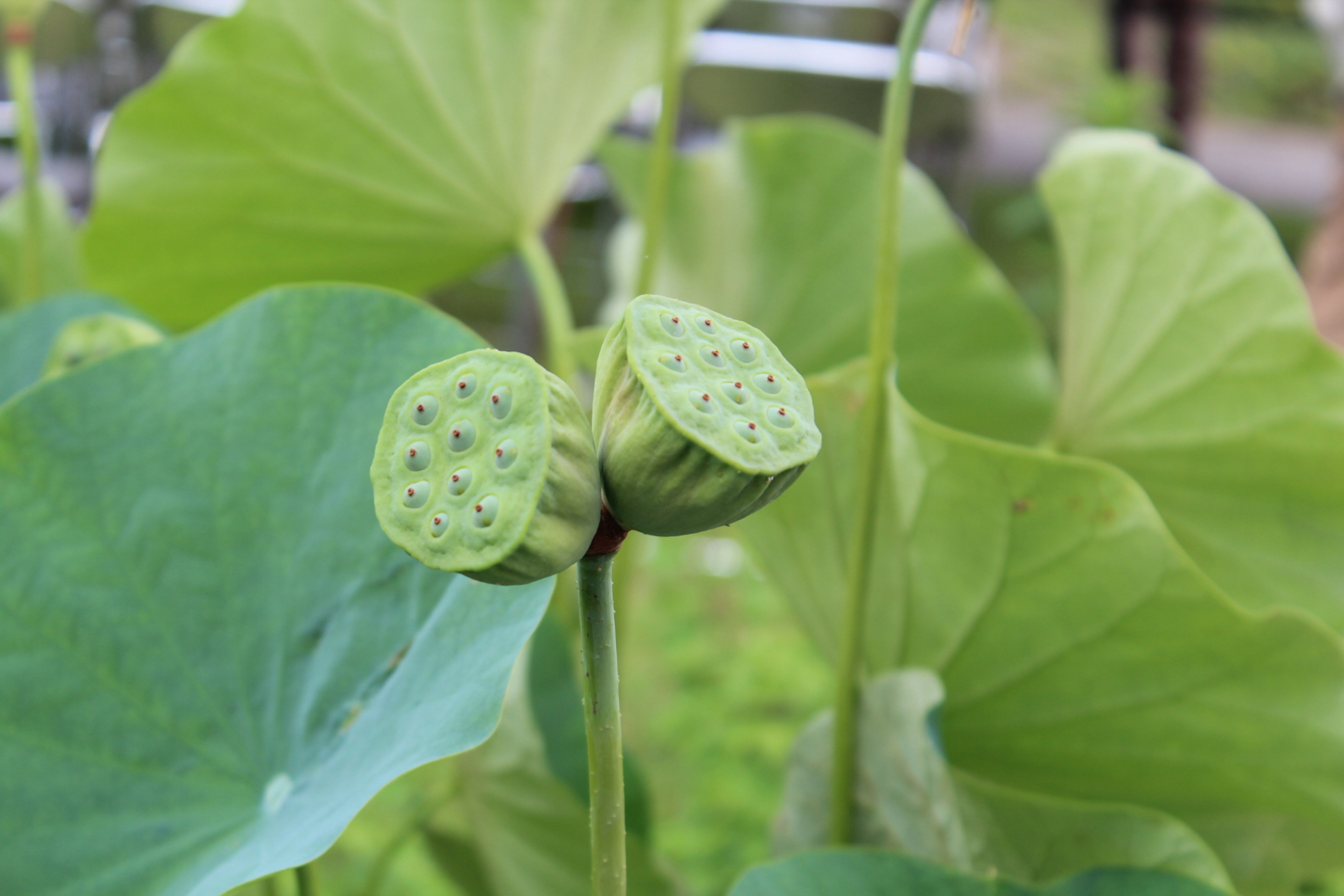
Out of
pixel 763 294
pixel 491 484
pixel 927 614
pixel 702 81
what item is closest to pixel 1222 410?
pixel 927 614

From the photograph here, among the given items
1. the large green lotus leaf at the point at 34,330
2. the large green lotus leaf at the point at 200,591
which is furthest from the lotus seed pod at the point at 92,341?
the large green lotus leaf at the point at 34,330

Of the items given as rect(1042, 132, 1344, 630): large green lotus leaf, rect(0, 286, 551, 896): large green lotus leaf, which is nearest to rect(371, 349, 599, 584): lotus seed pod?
rect(0, 286, 551, 896): large green lotus leaf

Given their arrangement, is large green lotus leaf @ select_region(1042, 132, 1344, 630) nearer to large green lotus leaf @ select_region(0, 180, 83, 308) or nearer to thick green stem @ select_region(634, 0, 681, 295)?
thick green stem @ select_region(634, 0, 681, 295)

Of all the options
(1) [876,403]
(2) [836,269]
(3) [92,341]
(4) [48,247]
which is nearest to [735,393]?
(1) [876,403]

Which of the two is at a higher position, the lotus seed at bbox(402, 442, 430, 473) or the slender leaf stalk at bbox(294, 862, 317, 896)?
the lotus seed at bbox(402, 442, 430, 473)

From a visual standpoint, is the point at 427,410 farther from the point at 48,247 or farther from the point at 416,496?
the point at 48,247

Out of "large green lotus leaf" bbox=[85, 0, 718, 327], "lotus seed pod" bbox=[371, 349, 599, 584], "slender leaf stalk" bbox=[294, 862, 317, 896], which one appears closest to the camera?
"lotus seed pod" bbox=[371, 349, 599, 584]

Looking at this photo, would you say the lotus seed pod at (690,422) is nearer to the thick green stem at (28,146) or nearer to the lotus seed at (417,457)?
the lotus seed at (417,457)
